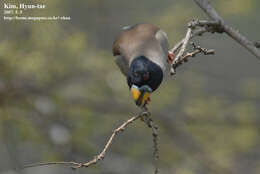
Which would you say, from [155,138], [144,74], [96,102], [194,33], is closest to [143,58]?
[144,74]

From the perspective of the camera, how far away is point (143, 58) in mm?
3723

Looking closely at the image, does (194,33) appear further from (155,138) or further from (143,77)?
(143,77)

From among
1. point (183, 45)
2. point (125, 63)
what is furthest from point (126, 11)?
point (183, 45)

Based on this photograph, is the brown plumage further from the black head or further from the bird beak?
the bird beak

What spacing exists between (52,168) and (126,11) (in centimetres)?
304

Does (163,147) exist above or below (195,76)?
below

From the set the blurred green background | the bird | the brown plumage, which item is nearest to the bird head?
the bird

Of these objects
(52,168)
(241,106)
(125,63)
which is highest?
(125,63)

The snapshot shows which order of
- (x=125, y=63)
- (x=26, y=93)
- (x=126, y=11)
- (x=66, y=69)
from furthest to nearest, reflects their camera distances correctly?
1. (x=126, y=11)
2. (x=66, y=69)
3. (x=26, y=93)
4. (x=125, y=63)

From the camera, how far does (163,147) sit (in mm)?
6922

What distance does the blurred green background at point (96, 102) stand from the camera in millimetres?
5801

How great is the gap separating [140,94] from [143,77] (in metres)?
0.18

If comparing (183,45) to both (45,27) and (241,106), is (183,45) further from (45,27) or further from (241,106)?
(241,106)

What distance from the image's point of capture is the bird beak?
329 cm
